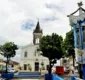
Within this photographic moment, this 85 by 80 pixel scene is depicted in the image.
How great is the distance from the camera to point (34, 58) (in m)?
61.9

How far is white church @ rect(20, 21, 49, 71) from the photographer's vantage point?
61.2m

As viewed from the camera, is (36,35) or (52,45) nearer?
(52,45)

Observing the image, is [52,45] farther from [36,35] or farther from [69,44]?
[36,35]

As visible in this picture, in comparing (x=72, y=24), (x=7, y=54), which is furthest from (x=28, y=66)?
(x=72, y=24)

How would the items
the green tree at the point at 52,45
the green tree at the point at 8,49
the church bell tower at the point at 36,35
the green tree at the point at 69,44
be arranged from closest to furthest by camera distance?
the green tree at the point at 69,44 → the green tree at the point at 52,45 → the green tree at the point at 8,49 → the church bell tower at the point at 36,35

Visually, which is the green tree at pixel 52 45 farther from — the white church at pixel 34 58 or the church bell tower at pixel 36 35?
the church bell tower at pixel 36 35

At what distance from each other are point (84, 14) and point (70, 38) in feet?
59.4

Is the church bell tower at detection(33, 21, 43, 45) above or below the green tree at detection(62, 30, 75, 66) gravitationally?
above

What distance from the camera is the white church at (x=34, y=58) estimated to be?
61219 millimetres

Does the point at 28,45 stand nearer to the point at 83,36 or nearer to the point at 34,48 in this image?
the point at 34,48

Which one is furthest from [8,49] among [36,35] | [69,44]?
[36,35]

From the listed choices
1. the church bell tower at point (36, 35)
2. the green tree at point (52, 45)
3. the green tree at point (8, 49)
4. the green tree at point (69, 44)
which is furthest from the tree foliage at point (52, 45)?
the church bell tower at point (36, 35)

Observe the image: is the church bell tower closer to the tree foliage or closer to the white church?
the white church

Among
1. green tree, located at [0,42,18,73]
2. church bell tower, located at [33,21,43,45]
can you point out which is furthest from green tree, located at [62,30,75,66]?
church bell tower, located at [33,21,43,45]
